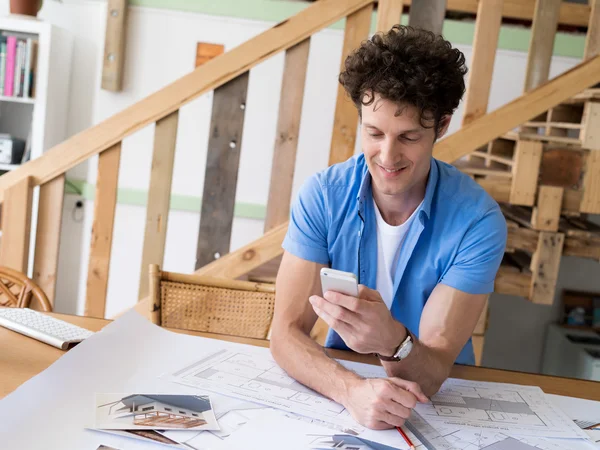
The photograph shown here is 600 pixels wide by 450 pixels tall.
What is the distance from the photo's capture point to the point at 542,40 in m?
2.89

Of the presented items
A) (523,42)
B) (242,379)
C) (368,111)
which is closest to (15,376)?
(242,379)

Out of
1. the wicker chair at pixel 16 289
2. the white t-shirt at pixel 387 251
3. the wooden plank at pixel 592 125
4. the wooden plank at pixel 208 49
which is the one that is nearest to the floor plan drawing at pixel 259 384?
the white t-shirt at pixel 387 251

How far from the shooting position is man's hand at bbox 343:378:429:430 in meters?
1.02

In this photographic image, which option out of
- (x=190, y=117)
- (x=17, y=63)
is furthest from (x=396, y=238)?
(x=17, y=63)

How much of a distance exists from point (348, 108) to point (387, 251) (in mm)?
947

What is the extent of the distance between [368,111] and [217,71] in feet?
3.43

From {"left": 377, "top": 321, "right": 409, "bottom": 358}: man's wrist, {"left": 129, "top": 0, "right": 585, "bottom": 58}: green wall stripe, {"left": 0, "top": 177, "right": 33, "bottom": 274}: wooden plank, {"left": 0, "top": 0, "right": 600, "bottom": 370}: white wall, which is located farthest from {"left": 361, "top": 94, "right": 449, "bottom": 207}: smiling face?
{"left": 129, "top": 0, "right": 585, "bottom": 58}: green wall stripe

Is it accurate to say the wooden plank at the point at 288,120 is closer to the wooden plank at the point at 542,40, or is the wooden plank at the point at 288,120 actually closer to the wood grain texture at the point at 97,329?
the wood grain texture at the point at 97,329

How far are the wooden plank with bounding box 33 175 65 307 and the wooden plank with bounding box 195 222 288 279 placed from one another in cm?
52

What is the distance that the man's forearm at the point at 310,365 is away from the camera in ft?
3.73

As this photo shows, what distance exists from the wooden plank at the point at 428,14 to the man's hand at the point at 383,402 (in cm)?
161

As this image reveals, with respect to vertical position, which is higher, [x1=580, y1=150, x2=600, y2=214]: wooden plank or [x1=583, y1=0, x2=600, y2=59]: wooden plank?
[x1=583, y1=0, x2=600, y2=59]: wooden plank

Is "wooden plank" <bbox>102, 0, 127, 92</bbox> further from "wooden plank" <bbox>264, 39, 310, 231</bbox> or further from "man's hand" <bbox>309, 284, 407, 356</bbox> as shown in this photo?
"man's hand" <bbox>309, 284, 407, 356</bbox>

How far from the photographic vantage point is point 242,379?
115 cm
